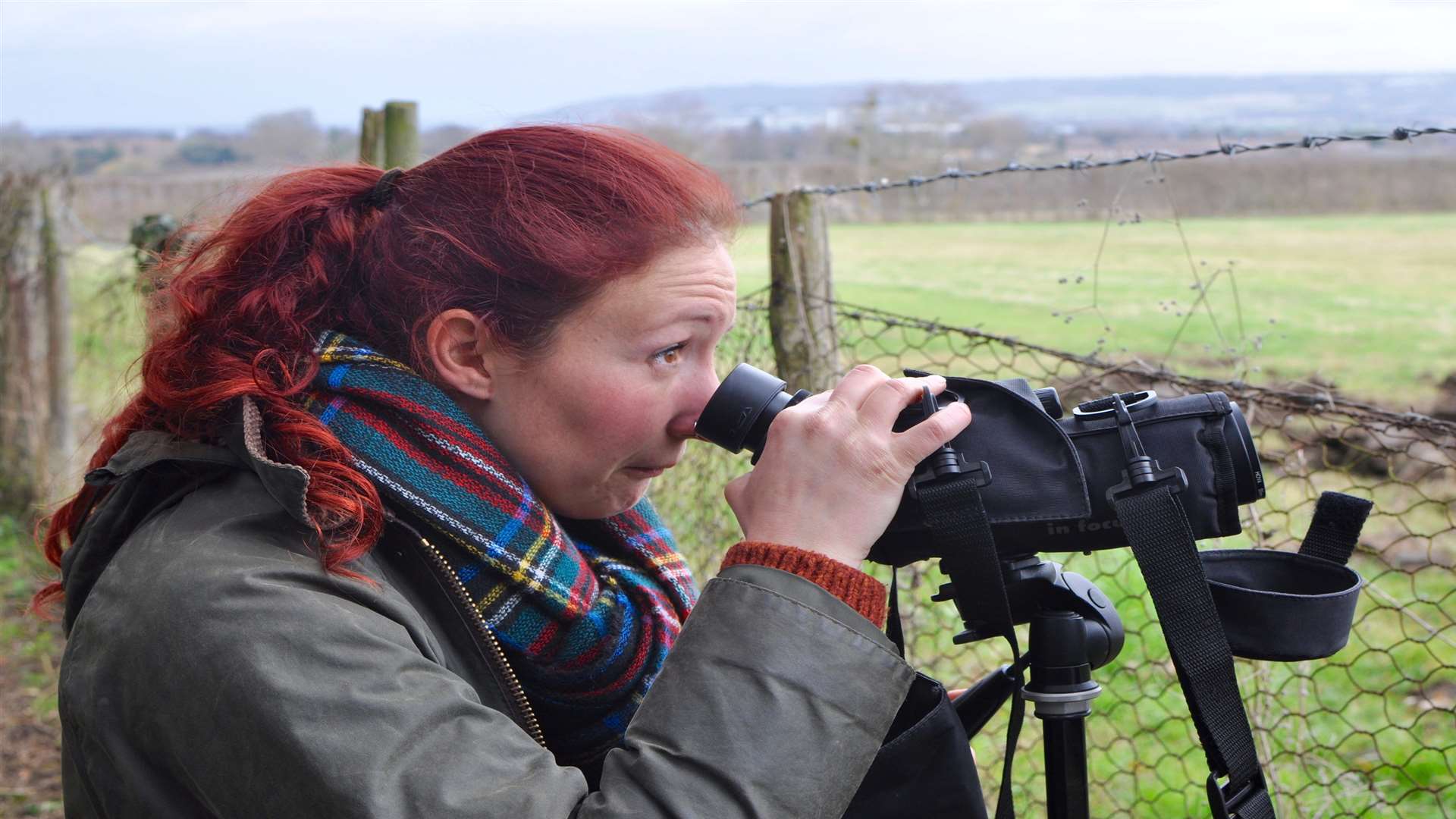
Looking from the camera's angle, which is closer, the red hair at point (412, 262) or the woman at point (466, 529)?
the woman at point (466, 529)

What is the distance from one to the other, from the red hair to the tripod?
580 mm

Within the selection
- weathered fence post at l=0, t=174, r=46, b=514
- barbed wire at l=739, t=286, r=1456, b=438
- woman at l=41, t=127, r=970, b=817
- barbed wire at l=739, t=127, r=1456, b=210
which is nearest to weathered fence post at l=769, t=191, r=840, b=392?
barbed wire at l=739, t=286, r=1456, b=438

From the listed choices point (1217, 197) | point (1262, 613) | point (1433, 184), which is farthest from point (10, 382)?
point (1433, 184)

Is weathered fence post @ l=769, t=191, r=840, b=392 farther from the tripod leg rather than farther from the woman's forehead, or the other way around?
the tripod leg

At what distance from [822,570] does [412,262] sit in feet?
2.13

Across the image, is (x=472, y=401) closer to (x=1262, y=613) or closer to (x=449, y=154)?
(x=449, y=154)

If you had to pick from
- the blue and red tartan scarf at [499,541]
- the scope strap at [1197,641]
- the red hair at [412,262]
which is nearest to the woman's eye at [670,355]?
the red hair at [412,262]

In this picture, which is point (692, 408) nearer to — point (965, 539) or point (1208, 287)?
point (965, 539)

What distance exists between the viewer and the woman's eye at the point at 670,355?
1.48 m

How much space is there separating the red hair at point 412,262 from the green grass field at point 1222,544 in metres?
0.24

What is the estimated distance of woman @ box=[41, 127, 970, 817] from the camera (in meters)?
1.10

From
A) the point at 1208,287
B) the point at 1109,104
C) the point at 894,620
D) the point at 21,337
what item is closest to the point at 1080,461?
the point at 894,620

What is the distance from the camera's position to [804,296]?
285cm

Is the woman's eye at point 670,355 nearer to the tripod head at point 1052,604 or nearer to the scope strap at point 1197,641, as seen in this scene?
the tripod head at point 1052,604
